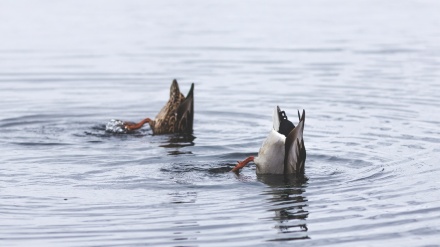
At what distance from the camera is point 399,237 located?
8234mm

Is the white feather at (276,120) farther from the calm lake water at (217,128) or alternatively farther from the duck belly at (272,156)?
the calm lake water at (217,128)

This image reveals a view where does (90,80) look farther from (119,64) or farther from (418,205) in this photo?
(418,205)

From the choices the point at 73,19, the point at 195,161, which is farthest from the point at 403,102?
the point at 73,19

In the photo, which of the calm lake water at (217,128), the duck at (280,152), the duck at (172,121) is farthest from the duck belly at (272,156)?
the duck at (172,121)

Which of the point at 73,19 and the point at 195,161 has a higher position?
the point at 73,19

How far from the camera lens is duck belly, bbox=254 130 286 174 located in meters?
10.5

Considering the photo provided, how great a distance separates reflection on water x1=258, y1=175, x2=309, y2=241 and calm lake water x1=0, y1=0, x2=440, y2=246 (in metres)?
0.02

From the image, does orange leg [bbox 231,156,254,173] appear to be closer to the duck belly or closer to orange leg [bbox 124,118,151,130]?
the duck belly

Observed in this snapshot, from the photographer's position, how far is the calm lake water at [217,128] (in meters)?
8.70

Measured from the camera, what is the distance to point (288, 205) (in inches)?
372

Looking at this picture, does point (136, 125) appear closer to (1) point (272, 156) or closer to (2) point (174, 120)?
(2) point (174, 120)

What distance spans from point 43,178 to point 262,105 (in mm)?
5405

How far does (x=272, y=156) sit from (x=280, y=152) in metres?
0.10

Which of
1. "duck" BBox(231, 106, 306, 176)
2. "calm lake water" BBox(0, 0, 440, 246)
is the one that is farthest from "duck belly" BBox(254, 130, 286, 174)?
"calm lake water" BBox(0, 0, 440, 246)
